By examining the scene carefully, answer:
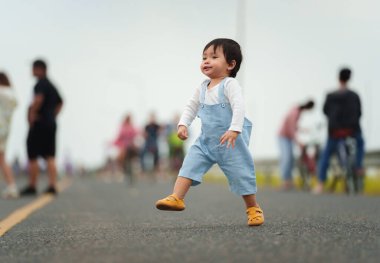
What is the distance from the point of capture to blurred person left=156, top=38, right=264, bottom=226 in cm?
621

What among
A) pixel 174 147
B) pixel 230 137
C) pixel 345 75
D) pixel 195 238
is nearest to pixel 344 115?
pixel 345 75

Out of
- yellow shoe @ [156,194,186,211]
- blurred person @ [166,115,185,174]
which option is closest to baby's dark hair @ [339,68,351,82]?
yellow shoe @ [156,194,186,211]

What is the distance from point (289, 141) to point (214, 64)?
1063 centimetres

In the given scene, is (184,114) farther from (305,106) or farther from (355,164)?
(305,106)

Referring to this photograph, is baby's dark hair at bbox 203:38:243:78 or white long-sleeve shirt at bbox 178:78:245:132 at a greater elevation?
baby's dark hair at bbox 203:38:243:78

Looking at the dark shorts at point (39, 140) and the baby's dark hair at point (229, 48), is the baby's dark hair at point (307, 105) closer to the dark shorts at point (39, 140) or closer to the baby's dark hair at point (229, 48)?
the dark shorts at point (39, 140)

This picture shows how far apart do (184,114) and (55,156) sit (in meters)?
7.36

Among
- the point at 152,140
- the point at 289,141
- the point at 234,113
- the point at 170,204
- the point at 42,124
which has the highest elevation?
the point at 234,113

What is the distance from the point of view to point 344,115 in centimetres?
1324

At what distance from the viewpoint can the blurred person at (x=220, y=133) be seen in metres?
6.21

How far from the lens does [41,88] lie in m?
13.2

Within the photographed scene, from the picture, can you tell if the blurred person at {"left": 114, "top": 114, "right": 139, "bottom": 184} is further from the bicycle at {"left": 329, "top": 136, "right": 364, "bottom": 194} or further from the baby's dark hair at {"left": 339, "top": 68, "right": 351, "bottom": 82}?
the baby's dark hair at {"left": 339, "top": 68, "right": 351, "bottom": 82}

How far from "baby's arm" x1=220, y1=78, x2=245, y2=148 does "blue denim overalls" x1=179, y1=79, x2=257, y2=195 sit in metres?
0.09

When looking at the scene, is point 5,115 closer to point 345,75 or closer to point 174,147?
point 345,75
